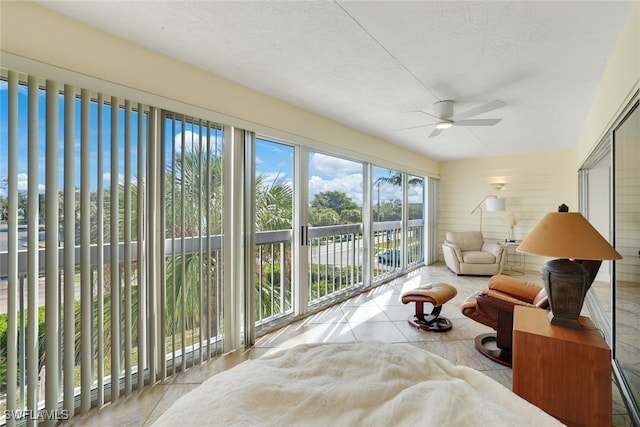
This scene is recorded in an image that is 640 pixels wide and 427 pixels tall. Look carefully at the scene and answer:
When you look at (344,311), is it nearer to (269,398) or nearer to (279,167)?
(279,167)

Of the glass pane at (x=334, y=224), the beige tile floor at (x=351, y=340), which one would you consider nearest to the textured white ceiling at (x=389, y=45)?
the glass pane at (x=334, y=224)

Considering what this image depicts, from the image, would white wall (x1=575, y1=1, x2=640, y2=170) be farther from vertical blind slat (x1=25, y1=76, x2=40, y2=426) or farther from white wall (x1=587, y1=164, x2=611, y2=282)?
vertical blind slat (x1=25, y1=76, x2=40, y2=426)

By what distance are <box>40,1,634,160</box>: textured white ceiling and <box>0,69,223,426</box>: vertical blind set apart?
1.78 ft

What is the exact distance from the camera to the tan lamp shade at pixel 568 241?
156cm

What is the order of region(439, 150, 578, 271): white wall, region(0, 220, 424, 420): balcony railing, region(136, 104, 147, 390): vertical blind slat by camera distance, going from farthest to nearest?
region(439, 150, 578, 271): white wall, region(136, 104, 147, 390): vertical blind slat, region(0, 220, 424, 420): balcony railing

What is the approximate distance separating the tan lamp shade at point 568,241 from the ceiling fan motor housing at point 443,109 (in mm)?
1602

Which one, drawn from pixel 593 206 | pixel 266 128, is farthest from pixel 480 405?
pixel 593 206

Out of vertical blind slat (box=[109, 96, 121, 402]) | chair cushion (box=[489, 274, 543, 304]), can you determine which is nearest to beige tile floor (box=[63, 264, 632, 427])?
vertical blind slat (box=[109, 96, 121, 402])

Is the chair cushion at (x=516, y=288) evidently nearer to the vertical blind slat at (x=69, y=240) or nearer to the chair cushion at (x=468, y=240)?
the chair cushion at (x=468, y=240)

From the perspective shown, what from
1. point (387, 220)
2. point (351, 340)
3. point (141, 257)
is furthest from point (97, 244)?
point (387, 220)

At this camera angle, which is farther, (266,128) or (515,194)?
(515,194)

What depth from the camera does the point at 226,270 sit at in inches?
102

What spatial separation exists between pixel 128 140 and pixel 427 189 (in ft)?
19.5

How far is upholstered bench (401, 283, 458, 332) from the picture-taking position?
3.02 metres
